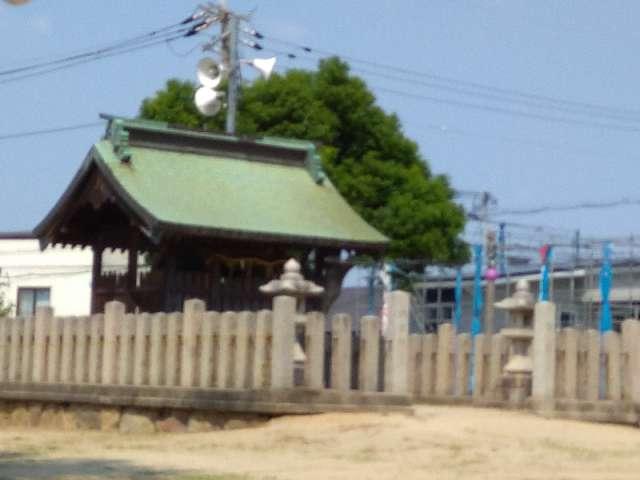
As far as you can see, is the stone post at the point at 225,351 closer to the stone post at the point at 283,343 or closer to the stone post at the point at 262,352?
the stone post at the point at 262,352

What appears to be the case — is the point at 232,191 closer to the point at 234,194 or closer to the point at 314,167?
the point at 234,194

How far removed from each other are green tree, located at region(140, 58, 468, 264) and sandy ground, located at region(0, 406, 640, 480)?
27754mm

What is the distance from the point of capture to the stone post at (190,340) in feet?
59.9

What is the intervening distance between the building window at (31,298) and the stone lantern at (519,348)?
34.3 m

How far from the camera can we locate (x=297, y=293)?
57.6ft

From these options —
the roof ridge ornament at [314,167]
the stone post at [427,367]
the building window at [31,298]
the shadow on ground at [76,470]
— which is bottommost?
the shadow on ground at [76,470]

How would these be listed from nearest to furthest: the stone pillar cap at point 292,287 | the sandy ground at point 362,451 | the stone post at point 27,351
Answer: the sandy ground at point 362,451
the stone pillar cap at point 292,287
the stone post at point 27,351

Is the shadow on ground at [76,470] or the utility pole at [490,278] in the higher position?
the utility pole at [490,278]

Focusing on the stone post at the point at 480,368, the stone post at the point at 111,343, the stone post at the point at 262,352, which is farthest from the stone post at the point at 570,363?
the stone post at the point at 111,343

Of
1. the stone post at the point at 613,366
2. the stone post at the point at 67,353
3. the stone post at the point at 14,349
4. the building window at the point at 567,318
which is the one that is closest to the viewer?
the stone post at the point at 613,366

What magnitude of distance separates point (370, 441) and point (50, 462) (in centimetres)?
300

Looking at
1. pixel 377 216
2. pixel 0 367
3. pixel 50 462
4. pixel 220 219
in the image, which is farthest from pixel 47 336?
pixel 377 216

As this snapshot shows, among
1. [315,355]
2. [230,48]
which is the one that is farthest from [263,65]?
[315,355]

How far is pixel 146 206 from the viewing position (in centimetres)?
2041
